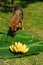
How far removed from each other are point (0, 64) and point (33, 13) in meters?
5.01

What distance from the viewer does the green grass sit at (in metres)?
6.01

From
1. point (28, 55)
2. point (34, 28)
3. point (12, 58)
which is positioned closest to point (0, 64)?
point (12, 58)

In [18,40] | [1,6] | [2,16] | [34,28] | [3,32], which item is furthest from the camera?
[1,6]

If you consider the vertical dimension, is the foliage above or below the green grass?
above

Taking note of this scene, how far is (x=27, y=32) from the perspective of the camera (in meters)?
8.03

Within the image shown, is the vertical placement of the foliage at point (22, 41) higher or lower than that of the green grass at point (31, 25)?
higher

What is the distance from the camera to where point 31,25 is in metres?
8.83

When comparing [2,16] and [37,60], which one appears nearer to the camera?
[37,60]

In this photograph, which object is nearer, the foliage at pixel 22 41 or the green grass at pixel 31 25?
Answer: the green grass at pixel 31 25

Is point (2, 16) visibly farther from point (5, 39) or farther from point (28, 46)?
point (28, 46)

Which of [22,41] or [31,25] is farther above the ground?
[22,41]

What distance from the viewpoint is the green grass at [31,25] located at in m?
6.01

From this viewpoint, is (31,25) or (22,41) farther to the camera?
(31,25)

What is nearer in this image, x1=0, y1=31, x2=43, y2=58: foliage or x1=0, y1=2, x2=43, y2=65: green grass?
x1=0, y1=2, x2=43, y2=65: green grass
